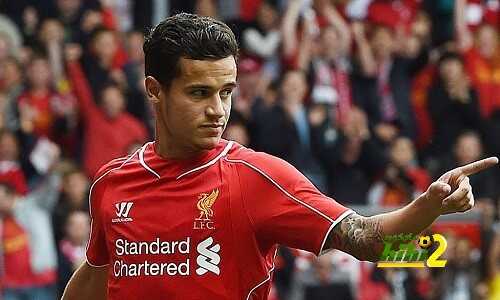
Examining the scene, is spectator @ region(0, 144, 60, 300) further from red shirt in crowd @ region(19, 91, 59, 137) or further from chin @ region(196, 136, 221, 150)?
chin @ region(196, 136, 221, 150)

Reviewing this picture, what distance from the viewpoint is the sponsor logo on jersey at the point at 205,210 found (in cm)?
491

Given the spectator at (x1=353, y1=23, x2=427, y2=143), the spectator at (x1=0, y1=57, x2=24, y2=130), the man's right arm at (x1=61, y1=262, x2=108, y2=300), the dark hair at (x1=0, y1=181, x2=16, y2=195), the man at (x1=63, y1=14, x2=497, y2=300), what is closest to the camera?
the man at (x1=63, y1=14, x2=497, y2=300)

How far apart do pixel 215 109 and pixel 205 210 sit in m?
0.38

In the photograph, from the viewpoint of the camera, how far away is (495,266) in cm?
1164

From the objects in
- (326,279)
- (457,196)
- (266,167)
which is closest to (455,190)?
(457,196)

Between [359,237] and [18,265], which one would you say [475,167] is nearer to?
[359,237]

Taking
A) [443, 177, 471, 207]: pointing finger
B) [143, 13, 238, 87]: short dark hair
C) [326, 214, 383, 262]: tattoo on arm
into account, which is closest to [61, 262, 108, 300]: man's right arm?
[143, 13, 238, 87]: short dark hair

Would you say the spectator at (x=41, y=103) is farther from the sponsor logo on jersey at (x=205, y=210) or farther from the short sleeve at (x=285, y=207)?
the short sleeve at (x=285, y=207)

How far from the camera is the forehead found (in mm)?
4883

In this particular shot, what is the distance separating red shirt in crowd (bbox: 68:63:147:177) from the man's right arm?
6522 millimetres

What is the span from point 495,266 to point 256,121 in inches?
103

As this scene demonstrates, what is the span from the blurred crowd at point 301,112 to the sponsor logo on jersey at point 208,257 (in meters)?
6.22

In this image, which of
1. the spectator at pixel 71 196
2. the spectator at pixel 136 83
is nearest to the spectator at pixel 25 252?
the spectator at pixel 71 196

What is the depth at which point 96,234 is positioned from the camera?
17.6ft
